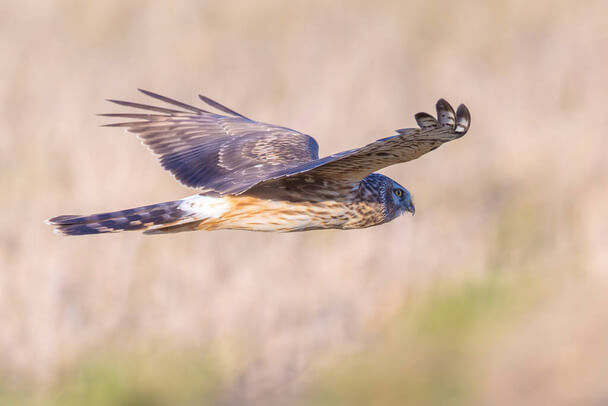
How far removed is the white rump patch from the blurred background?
1734 millimetres

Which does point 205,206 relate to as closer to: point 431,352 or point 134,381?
point 134,381

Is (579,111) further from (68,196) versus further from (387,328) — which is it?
(68,196)

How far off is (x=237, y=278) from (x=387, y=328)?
108 centimetres

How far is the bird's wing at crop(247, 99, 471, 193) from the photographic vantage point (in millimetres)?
4676

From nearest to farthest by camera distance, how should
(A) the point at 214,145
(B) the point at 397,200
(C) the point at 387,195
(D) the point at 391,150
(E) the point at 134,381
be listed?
(D) the point at 391,150
(C) the point at 387,195
(B) the point at 397,200
(A) the point at 214,145
(E) the point at 134,381

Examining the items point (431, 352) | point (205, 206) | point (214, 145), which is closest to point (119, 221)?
point (205, 206)

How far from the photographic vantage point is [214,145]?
6.20m

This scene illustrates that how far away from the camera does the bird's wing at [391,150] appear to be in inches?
184

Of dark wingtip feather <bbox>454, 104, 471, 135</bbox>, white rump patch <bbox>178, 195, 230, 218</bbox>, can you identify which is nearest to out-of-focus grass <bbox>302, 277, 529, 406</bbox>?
white rump patch <bbox>178, 195, 230, 218</bbox>

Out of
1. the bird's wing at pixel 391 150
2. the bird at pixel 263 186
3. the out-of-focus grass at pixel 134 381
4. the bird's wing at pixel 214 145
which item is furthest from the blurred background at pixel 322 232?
the bird's wing at pixel 391 150

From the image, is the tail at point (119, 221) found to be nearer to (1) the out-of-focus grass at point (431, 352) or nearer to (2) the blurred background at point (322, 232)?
(2) the blurred background at point (322, 232)

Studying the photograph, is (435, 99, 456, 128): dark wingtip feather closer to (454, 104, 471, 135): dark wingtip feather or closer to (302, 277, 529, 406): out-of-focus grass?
(454, 104, 471, 135): dark wingtip feather

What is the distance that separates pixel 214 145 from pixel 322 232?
1683 millimetres

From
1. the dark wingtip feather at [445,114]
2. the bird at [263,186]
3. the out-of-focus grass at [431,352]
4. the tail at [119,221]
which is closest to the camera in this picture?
the dark wingtip feather at [445,114]
